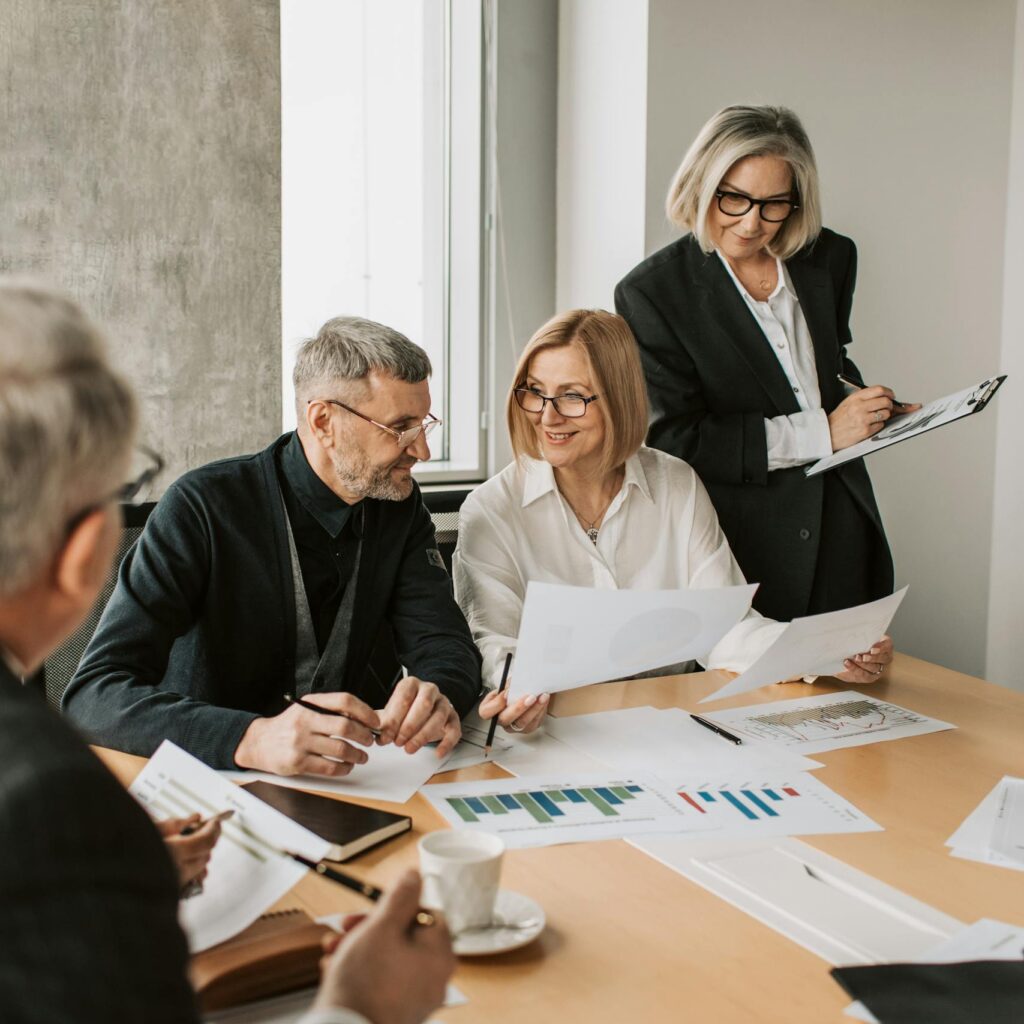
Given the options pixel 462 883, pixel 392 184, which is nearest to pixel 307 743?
pixel 462 883

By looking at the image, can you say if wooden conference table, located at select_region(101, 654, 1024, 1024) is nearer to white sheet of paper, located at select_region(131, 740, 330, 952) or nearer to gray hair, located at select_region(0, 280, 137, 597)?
white sheet of paper, located at select_region(131, 740, 330, 952)

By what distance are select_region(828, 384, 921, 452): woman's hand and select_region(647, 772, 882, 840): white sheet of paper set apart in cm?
106

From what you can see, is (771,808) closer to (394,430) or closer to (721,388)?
(394,430)

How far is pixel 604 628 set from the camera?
5.10 ft

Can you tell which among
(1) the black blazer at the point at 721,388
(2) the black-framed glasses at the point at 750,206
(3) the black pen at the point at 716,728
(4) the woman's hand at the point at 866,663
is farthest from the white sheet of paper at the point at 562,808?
(2) the black-framed glasses at the point at 750,206

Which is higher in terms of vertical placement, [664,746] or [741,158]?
[741,158]

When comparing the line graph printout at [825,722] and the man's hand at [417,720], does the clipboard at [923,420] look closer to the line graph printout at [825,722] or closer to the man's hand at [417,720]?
the line graph printout at [825,722]

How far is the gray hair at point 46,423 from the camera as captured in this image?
25.4 inches

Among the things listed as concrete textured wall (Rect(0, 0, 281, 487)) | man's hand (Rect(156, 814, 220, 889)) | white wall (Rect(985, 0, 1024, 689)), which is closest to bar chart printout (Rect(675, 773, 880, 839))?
man's hand (Rect(156, 814, 220, 889))

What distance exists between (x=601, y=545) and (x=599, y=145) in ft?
4.53

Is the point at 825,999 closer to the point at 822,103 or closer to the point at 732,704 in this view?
the point at 732,704

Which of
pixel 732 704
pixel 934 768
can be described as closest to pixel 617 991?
pixel 934 768

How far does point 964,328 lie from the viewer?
11.9 ft

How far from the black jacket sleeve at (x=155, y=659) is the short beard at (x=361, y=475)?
0.78 feet
